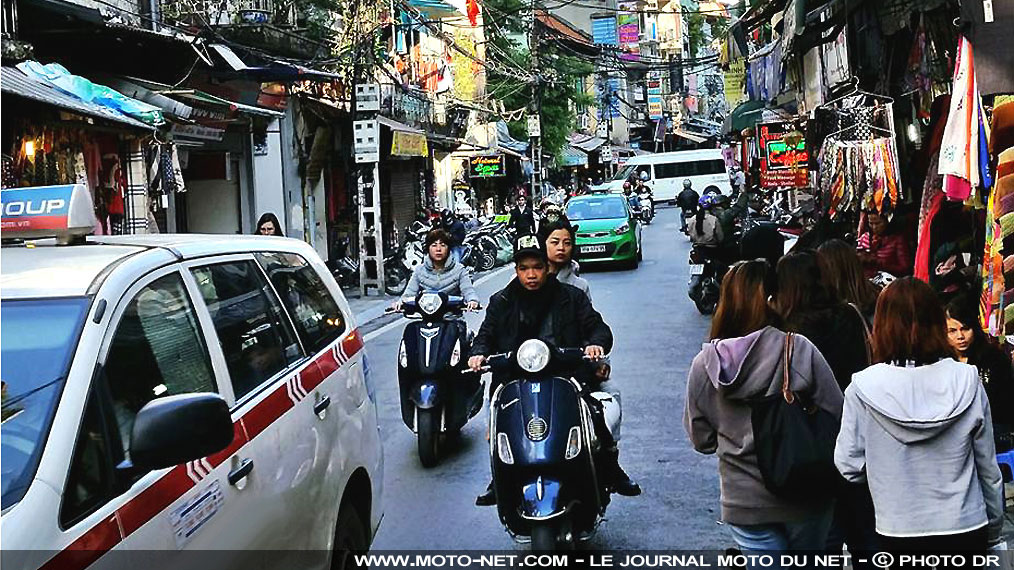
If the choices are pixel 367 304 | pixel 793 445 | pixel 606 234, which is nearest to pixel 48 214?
pixel 793 445

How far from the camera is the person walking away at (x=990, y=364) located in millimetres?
5969

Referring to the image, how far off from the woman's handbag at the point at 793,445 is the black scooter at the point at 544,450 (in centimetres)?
147

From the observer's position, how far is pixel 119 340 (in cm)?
349

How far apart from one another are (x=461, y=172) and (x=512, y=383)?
3631 centimetres

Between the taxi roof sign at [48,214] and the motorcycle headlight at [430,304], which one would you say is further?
the motorcycle headlight at [430,304]

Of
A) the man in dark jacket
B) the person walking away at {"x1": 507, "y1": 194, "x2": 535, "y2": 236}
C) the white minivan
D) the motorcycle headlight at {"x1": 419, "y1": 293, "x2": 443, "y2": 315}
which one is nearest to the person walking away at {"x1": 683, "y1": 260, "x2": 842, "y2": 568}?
the white minivan

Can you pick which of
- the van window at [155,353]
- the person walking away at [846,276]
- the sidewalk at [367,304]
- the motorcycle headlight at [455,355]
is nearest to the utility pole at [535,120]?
the sidewalk at [367,304]

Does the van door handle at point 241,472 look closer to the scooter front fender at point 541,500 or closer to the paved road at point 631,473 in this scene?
the scooter front fender at point 541,500

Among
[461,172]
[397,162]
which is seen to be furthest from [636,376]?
[461,172]

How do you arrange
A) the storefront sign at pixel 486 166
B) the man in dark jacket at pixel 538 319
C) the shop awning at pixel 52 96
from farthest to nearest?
the storefront sign at pixel 486 166, the shop awning at pixel 52 96, the man in dark jacket at pixel 538 319

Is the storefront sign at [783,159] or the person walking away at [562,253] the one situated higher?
the storefront sign at [783,159]

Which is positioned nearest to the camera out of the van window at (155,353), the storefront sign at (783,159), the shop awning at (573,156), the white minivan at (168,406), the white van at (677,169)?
the white minivan at (168,406)

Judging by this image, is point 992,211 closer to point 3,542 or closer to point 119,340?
point 119,340

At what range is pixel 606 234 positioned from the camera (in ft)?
80.3
